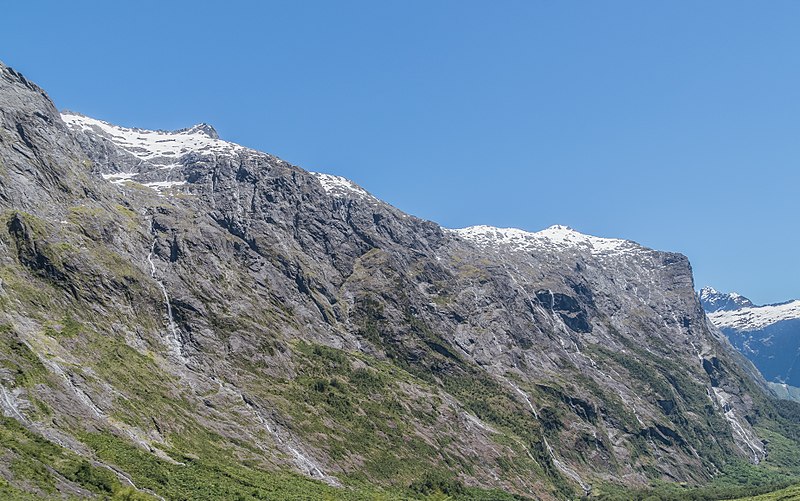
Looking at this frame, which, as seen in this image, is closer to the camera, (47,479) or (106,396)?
(47,479)

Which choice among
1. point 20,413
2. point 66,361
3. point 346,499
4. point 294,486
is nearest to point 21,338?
point 66,361

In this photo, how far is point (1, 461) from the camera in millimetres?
117125

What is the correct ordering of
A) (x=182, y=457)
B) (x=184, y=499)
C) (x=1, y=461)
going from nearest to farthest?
(x=1, y=461)
(x=184, y=499)
(x=182, y=457)

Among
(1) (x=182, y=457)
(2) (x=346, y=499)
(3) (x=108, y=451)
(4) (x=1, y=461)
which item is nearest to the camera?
(4) (x=1, y=461)

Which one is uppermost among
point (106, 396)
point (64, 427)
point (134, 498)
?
point (106, 396)

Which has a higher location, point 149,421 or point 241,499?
point 149,421

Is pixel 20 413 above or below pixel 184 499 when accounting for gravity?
above

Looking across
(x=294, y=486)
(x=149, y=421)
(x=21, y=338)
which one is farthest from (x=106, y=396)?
(x=294, y=486)

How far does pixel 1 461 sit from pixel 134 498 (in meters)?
25.8

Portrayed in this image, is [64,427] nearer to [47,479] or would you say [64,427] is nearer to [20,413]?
[20,413]

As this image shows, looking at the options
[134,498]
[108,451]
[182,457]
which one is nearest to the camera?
[134,498]

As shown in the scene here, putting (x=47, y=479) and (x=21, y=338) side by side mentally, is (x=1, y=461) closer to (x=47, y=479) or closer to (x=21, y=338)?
(x=47, y=479)

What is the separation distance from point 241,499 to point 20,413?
5689 centimetres

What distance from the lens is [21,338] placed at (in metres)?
187
